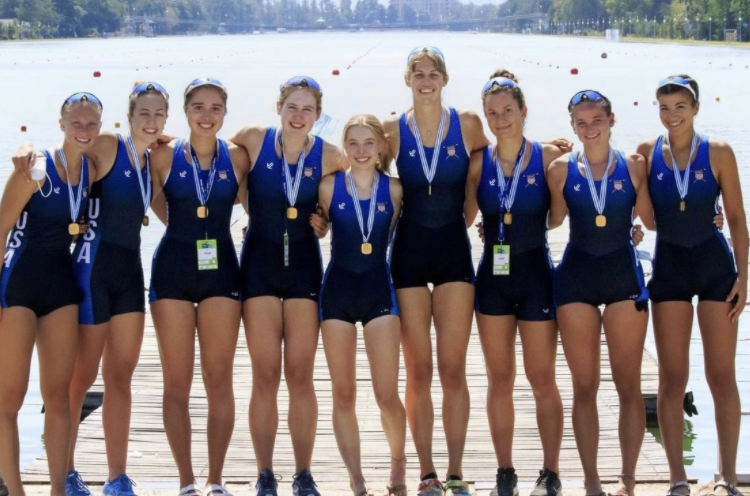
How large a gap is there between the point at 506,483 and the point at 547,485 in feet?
0.67

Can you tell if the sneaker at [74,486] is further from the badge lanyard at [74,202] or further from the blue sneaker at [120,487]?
the badge lanyard at [74,202]

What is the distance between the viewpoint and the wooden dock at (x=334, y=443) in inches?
278

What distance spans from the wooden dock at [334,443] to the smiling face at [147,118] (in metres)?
2.10

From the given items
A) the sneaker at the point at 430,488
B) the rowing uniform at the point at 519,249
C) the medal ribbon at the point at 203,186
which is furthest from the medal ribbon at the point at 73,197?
the sneaker at the point at 430,488

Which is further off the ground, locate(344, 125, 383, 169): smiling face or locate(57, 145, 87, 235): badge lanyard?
locate(344, 125, 383, 169): smiling face

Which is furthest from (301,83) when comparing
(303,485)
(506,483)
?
(506,483)

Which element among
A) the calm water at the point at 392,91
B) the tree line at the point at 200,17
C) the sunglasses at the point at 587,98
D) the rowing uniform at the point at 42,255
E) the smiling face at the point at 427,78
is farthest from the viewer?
the tree line at the point at 200,17

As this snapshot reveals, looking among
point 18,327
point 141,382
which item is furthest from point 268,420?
point 141,382

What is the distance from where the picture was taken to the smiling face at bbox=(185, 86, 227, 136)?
5.53 m

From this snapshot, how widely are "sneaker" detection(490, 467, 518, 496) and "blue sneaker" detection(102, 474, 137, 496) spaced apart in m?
1.83

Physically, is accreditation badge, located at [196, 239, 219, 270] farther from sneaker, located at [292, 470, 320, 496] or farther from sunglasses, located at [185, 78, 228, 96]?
sneaker, located at [292, 470, 320, 496]

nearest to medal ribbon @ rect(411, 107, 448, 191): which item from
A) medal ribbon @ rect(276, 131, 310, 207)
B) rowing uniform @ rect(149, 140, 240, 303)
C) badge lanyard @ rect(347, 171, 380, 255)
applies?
badge lanyard @ rect(347, 171, 380, 255)

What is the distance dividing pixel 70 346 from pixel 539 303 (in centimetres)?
229

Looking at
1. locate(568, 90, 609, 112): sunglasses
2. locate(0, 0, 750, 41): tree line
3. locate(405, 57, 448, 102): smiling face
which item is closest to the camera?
locate(568, 90, 609, 112): sunglasses
